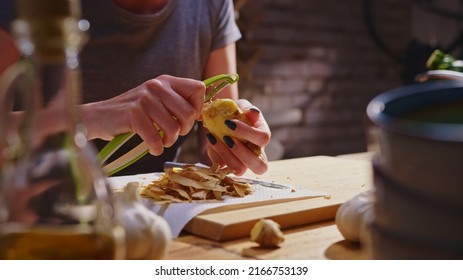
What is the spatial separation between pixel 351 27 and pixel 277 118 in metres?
0.81

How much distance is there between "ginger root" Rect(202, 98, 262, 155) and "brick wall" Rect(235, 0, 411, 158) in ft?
6.35

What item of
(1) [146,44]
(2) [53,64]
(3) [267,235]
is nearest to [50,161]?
(2) [53,64]

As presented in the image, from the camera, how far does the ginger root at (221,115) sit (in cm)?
109

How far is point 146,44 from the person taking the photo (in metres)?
1.67

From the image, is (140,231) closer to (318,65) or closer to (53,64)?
(53,64)

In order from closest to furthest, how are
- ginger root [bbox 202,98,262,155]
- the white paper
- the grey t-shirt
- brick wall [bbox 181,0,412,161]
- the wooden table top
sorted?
the wooden table top < the white paper < ginger root [bbox 202,98,262,155] < the grey t-shirt < brick wall [bbox 181,0,412,161]

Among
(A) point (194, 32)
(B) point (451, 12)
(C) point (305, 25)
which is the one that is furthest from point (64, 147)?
(B) point (451, 12)

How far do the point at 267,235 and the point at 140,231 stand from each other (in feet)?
0.56

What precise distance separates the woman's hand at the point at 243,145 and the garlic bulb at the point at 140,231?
506 millimetres

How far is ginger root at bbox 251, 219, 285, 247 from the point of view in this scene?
28.3 inches

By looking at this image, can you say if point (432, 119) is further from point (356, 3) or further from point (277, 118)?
point (356, 3)

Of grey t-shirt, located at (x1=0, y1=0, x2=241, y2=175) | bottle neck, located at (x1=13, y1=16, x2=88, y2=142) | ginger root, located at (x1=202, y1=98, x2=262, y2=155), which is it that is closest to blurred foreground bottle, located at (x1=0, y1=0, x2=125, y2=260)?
bottle neck, located at (x1=13, y1=16, x2=88, y2=142)

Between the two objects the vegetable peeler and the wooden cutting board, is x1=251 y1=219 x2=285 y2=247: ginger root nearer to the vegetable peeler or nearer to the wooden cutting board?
the wooden cutting board
